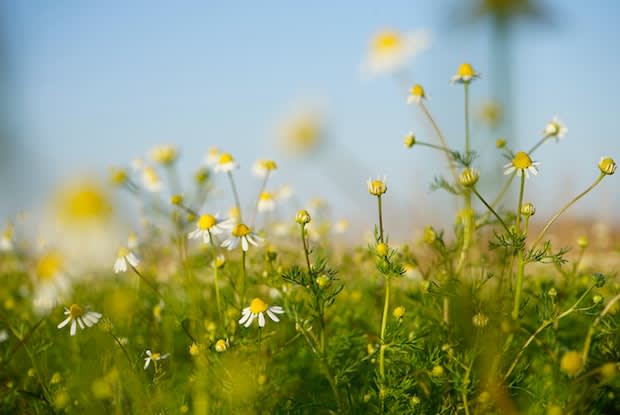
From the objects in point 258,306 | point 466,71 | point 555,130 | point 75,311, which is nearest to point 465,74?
point 466,71

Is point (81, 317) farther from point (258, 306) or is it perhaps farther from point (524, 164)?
point (524, 164)

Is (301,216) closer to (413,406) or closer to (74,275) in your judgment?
(413,406)

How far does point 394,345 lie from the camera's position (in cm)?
154

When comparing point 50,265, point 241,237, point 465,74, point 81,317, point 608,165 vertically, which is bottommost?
point 50,265

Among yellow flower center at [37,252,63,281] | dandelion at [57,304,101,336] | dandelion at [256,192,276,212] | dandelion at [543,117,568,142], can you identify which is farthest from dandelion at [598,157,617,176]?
yellow flower center at [37,252,63,281]

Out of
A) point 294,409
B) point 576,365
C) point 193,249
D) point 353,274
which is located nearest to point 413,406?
point 294,409

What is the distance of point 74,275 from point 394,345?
2.13 meters

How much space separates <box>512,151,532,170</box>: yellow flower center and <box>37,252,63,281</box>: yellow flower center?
2183mm

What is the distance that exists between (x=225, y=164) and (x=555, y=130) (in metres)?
1.29

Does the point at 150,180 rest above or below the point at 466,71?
below

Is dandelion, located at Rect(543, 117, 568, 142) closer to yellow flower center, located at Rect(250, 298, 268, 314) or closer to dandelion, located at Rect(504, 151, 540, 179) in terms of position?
dandelion, located at Rect(504, 151, 540, 179)

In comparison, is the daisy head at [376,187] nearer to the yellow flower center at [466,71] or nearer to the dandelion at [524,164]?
the dandelion at [524,164]

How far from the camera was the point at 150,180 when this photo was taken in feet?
8.86

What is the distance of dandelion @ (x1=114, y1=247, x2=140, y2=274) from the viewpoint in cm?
187
